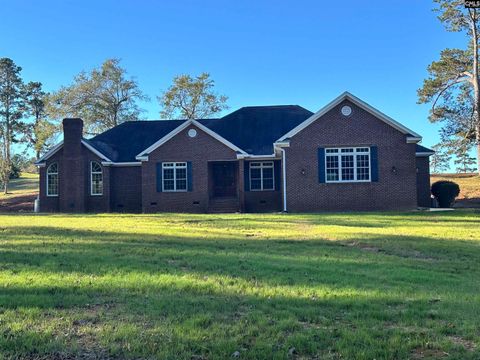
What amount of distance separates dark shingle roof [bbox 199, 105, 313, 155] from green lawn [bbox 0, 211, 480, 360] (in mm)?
15316

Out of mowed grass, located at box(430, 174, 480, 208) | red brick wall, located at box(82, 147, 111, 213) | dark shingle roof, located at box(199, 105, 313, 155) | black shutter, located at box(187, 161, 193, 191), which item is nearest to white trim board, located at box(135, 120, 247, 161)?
dark shingle roof, located at box(199, 105, 313, 155)

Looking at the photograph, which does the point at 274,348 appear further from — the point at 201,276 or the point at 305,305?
the point at 201,276

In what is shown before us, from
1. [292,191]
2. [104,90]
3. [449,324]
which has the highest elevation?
[104,90]

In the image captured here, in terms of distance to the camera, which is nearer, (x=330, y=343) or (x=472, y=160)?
(x=330, y=343)

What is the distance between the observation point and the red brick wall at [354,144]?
22516 millimetres

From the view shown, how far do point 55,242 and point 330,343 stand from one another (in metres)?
8.49

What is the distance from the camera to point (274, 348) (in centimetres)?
421

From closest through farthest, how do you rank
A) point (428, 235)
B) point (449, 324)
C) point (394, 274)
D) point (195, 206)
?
point (449, 324)
point (394, 274)
point (428, 235)
point (195, 206)

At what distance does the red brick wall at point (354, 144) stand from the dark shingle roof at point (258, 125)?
10.9ft

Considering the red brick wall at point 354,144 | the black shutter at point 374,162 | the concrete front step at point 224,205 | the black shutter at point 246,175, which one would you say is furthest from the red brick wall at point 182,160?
the black shutter at point 374,162

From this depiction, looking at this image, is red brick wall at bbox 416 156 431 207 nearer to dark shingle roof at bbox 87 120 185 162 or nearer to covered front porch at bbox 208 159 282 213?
covered front porch at bbox 208 159 282 213

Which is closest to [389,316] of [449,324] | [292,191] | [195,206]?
[449,324]

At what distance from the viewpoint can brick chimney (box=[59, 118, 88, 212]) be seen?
87.6 ft

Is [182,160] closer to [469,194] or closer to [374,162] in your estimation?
[374,162]
